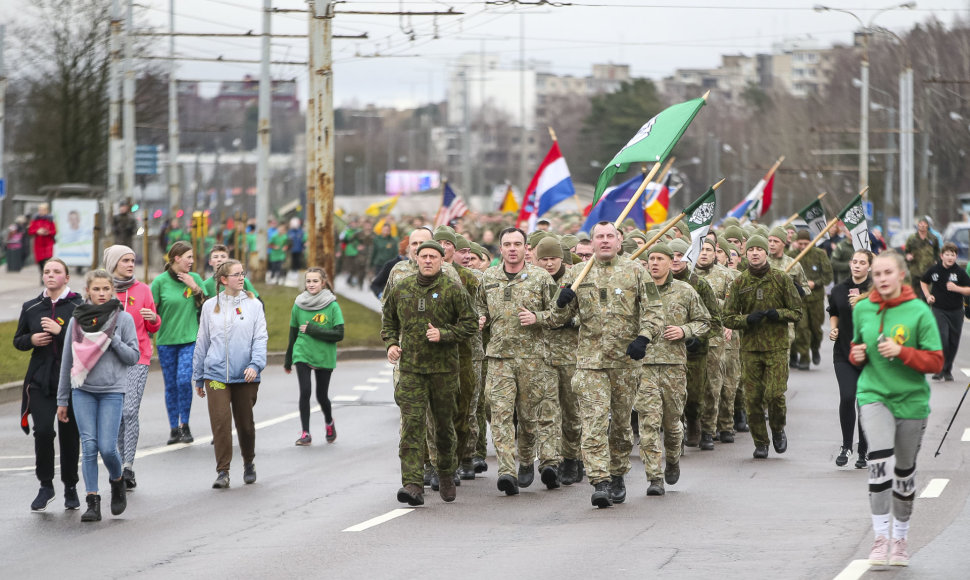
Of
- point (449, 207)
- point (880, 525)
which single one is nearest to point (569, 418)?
point (880, 525)

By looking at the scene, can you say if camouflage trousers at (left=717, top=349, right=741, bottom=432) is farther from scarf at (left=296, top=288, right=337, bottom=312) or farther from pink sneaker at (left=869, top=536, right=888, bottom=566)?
pink sneaker at (left=869, top=536, right=888, bottom=566)

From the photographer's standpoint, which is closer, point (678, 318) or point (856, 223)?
point (678, 318)

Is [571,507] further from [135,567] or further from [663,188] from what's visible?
[663,188]

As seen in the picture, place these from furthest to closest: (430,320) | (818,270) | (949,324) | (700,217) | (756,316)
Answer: (818,270)
(949,324)
(700,217)
(756,316)
(430,320)

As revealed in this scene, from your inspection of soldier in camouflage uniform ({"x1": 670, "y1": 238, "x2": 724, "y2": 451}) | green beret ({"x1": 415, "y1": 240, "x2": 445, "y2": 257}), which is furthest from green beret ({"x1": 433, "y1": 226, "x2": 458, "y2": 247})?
soldier in camouflage uniform ({"x1": 670, "y1": 238, "x2": 724, "y2": 451})

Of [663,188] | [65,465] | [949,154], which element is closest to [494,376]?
[65,465]

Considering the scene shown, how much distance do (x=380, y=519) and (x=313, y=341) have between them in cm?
465

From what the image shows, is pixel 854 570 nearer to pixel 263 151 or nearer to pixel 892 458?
pixel 892 458

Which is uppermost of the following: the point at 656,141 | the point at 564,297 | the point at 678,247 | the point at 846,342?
the point at 656,141

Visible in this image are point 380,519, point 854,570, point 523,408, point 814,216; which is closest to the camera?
point 854,570

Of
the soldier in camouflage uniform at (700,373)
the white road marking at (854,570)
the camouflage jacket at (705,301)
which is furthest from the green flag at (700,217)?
the white road marking at (854,570)

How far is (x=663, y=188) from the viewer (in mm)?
29641

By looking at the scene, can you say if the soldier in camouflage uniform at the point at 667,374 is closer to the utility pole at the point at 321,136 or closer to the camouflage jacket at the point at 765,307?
the camouflage jacket at the point at 765,307

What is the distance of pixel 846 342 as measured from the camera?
13.0 m
